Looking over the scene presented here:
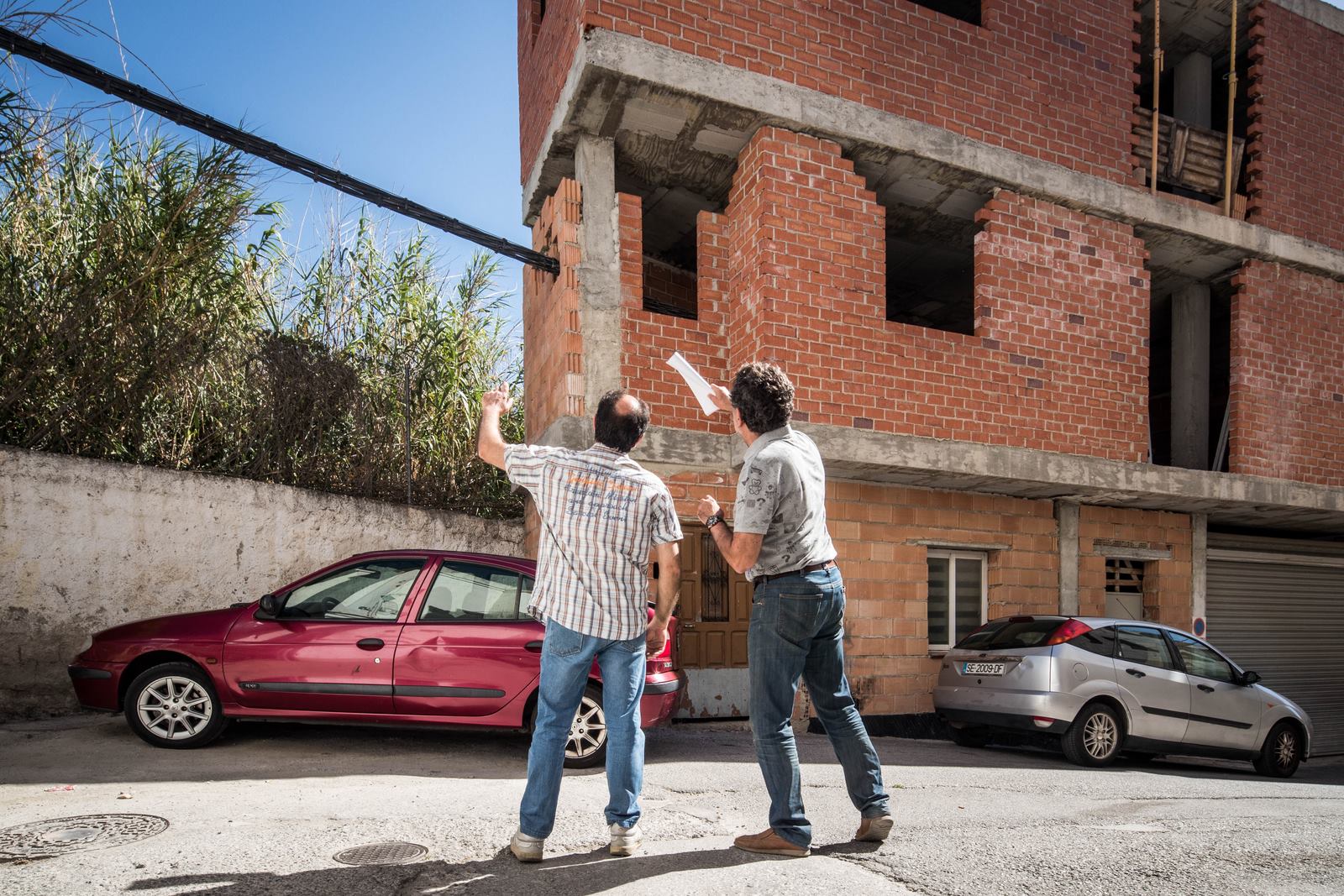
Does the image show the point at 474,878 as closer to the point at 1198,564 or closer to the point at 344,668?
the point at 344,668

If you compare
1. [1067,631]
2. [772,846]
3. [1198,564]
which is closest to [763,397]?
[772,846]

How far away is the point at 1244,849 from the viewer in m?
4.43

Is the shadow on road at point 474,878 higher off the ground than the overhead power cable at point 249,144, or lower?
lower

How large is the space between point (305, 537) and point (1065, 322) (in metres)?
8.43

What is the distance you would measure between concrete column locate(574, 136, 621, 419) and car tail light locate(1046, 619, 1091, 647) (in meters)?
4.60

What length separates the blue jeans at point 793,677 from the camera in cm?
374

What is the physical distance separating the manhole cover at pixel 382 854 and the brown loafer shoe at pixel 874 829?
184cm

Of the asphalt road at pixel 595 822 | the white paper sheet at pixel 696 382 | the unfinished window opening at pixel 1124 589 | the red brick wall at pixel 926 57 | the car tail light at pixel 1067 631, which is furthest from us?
the unfinished window opening at pixel 1124 589

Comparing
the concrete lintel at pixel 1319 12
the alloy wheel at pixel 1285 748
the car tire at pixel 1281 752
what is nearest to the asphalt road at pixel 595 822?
the car tire at pixel 1281 752

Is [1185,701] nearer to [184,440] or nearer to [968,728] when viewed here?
[968,728]

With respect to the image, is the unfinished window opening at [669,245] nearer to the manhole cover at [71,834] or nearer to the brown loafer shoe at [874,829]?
the brown loafer shoe at [874,829]

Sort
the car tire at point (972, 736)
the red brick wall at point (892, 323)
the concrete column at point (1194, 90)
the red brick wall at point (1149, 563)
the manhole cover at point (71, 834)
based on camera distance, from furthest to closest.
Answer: the concrete column at point (1194, 90) < the red brick wall at point (1149, 563) < the car tire at point (972, 736) < the red brick wall at point (892, 323) < the manhole cover at point (71, 834)

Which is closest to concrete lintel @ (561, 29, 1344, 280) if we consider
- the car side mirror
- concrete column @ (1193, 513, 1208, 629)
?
concrete column @ (1193, 513, 1208, 629)

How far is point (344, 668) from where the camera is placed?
21.1ft
